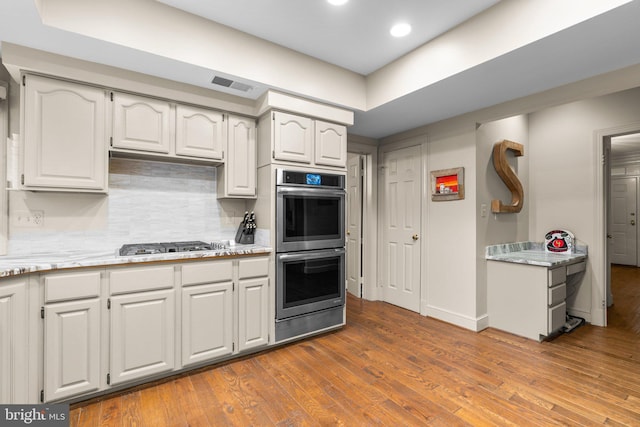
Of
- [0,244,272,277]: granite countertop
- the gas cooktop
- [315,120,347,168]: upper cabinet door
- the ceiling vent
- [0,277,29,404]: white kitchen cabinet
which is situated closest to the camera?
[0,277,29,404]: white kitchen cabinet

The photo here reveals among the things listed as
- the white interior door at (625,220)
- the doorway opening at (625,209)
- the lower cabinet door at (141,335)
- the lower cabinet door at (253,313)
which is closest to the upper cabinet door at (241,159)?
the lower cabinet door at (253,313)

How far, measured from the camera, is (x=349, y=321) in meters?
3.52

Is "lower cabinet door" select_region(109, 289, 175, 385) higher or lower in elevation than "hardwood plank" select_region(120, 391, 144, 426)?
higher

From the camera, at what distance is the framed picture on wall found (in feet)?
11.0

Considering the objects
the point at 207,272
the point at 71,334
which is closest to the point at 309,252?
the point at 207,272

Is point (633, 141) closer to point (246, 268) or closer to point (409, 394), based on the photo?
point (409, 394)

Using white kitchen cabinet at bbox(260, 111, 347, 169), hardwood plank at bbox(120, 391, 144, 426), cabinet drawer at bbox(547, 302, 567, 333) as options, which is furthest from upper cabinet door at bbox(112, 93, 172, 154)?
cabinet drawer at bbox(547, 302, 567, 333)

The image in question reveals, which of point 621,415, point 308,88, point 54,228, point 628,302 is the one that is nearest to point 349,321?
point 621,415

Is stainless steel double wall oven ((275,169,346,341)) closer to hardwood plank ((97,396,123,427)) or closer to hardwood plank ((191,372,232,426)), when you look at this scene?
hardwood plank ((191,372,232,426))

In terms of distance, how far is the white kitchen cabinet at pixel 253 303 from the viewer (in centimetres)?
260

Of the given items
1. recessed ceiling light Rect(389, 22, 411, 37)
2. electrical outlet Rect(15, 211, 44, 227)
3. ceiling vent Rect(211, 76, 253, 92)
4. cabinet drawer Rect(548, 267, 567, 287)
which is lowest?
cabinet drawer Rect(548, 267, 567, 287)

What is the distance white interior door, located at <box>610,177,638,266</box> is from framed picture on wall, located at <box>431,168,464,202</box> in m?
6.62

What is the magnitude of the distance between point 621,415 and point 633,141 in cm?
592

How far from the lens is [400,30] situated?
94.0 inches
